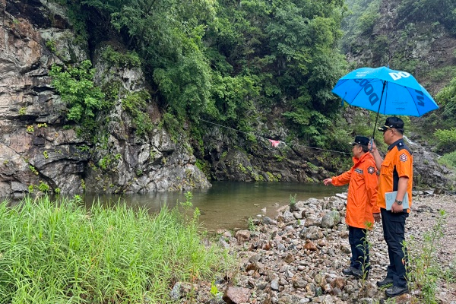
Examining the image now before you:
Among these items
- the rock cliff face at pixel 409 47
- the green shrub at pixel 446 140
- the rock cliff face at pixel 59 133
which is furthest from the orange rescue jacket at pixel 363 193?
the rock cliff face at pixel 409 47

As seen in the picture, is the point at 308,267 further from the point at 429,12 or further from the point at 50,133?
the point at 429,12

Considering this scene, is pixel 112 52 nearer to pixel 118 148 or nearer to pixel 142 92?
pixel 142 92

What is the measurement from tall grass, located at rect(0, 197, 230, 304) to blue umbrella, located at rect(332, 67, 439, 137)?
9.12ft

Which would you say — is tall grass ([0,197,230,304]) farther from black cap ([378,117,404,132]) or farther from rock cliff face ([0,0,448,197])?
rock cliff face ([0,0,448,197])

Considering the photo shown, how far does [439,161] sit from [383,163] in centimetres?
1969

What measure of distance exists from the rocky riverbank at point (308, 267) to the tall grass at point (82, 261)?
31cm

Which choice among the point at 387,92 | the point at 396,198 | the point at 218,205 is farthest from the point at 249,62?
the point at 396,198

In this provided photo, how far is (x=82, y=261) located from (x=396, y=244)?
9.87 ft

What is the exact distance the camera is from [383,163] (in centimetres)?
300

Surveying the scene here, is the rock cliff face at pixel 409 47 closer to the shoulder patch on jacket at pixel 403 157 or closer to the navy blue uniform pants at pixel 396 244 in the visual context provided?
the shoulder patch on jacket at pixel 403 157

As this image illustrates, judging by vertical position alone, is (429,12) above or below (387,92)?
above

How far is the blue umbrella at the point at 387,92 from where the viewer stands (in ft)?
9.90

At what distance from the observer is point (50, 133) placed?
11242 millimetres

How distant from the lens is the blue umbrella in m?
3.02
